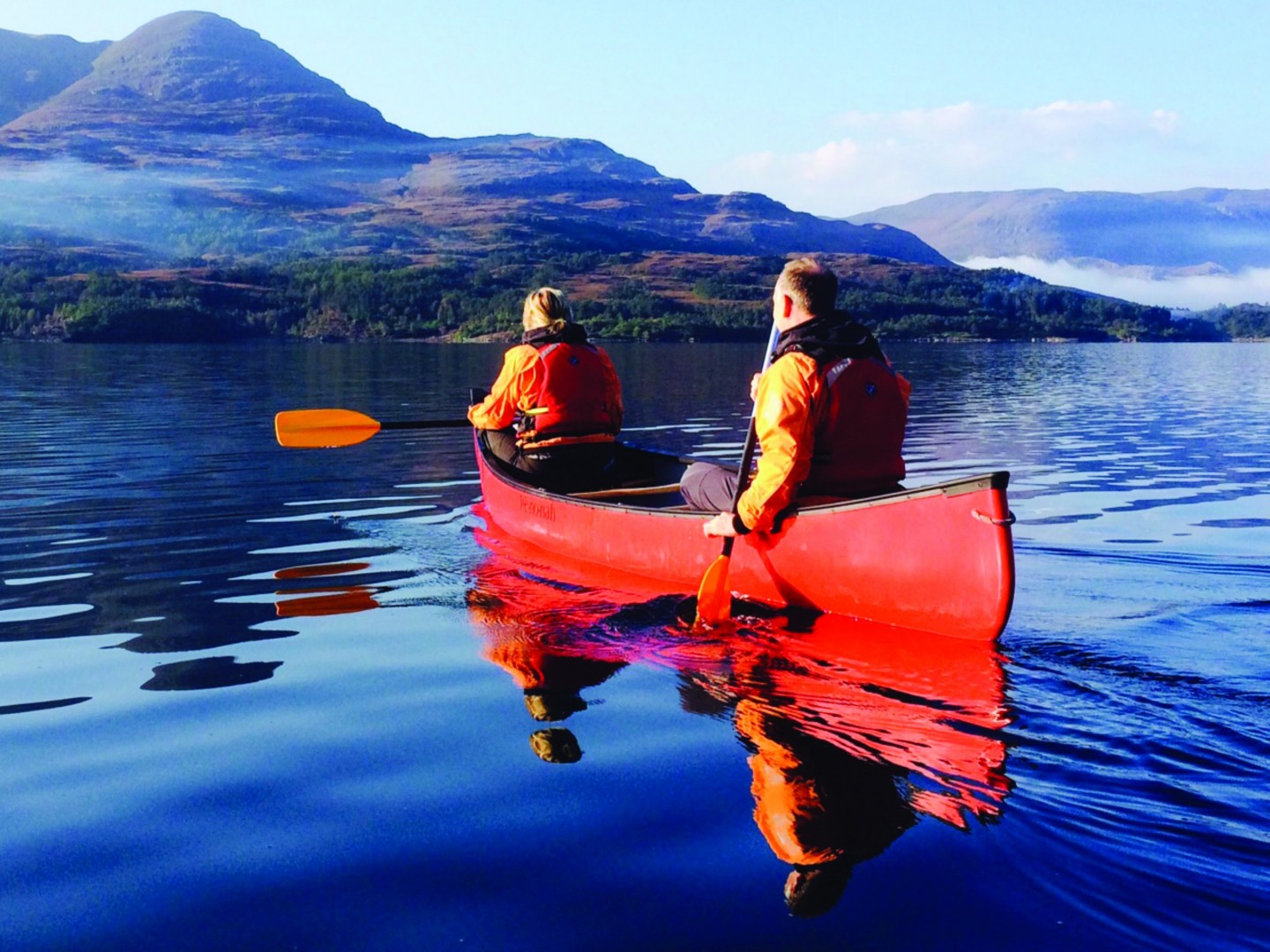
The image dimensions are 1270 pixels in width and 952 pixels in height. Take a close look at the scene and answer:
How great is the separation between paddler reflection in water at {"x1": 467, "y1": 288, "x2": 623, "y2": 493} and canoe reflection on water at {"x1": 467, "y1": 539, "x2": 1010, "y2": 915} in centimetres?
251

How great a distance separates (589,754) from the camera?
18.8ft

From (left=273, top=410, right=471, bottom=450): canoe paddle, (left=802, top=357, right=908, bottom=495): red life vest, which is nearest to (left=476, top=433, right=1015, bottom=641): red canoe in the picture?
(left=802, top=357, right=908, bottom=495): red life vest

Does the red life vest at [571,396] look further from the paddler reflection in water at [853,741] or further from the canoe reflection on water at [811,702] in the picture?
the paddler reflection in water at [853,741]

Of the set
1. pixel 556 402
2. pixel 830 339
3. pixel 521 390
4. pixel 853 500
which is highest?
pixel 830 339

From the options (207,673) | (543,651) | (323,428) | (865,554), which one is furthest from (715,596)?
(323,428)

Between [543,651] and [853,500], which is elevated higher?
[853,500]

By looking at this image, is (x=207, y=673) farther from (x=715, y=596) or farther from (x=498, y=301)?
(x=498, y=301)

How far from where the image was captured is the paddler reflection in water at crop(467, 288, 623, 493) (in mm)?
11219

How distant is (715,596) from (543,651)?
4.25 ft

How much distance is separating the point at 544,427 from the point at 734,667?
16.8 feet

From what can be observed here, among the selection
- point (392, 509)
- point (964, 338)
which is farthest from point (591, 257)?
point (392, 509)

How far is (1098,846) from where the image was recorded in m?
4.41

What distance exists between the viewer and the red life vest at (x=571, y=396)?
444 inches

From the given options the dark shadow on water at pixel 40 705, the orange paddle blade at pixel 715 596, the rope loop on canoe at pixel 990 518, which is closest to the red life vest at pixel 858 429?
the orange paddle blade at pixel 715 596
